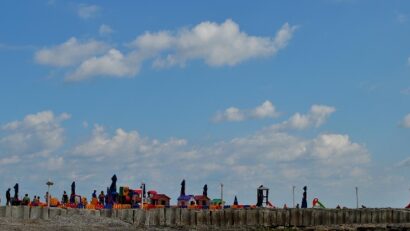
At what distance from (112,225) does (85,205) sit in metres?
14.9

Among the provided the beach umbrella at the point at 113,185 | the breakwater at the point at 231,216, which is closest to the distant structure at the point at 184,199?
the beach umbrella at the point at 113,185

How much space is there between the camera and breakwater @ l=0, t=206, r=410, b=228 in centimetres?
3822

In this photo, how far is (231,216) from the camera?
154ft

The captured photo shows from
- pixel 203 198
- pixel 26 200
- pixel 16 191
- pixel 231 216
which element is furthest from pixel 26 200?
pixel 203 198

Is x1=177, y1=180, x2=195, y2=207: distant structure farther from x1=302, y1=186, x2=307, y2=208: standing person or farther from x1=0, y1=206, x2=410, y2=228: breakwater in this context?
x1=0, y1=206, x2=410, y2=228: breakwater

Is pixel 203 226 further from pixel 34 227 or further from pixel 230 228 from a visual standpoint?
pixel 34 227

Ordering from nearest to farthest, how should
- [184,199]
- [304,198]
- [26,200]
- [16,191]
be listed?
[26,200] < [16,191] < [184,199] < [304,198]

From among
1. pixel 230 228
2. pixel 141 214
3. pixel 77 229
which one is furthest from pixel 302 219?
pixel 77 229

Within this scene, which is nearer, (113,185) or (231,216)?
(231,216)

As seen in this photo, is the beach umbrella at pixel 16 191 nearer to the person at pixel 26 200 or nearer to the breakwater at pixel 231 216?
the person at pixel 26 200

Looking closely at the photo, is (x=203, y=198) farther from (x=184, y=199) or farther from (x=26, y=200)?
A: (x=26, y=200)

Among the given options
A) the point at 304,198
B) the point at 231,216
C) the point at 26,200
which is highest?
the point at 304,198

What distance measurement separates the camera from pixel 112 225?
39.1 m

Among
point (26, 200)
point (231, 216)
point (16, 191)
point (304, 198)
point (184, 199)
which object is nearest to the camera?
point (231, 216)
